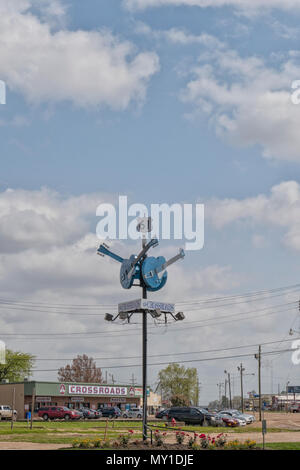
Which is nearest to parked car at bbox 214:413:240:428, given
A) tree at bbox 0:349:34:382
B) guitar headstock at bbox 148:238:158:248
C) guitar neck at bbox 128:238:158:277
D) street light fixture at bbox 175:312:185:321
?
street light fixture at bbox 175:312:185:321

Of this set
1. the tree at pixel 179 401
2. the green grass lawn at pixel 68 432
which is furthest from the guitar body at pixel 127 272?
the tree at pixel 179 401

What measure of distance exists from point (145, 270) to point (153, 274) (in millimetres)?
610

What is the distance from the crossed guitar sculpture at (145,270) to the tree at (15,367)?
97763 millimetres

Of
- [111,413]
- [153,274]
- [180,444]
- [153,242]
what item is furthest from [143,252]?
[111,413]

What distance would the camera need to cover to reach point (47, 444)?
2970cm

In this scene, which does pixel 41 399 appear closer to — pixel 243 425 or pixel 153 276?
pixel 243 425

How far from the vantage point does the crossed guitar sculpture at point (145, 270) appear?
110 ft

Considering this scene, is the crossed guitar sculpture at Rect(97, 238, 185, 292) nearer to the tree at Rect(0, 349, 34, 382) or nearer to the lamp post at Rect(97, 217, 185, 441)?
the lamp post at Rect(97, 217, 185, 441)

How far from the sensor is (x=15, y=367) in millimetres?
126375

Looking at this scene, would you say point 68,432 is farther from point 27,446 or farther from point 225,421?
point 225,421

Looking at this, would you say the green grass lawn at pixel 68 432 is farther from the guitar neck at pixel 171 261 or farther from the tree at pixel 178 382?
the tree at pixel 178 382

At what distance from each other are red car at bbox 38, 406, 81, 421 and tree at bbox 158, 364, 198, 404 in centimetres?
7230
